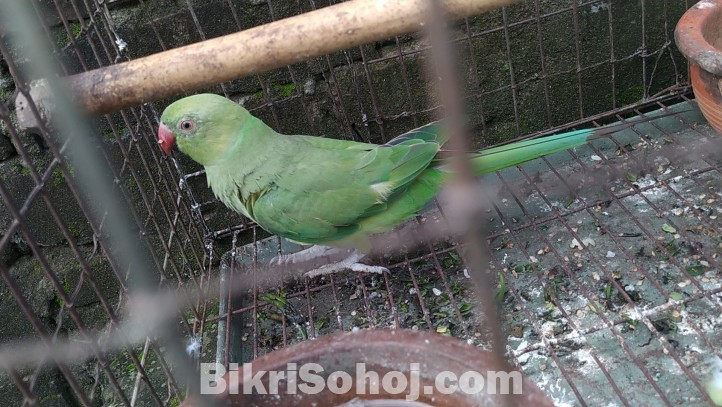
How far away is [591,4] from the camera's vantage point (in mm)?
1916

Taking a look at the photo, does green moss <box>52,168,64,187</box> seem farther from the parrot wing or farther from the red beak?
the parrot wing

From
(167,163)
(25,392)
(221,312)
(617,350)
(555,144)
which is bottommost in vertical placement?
(617,350)

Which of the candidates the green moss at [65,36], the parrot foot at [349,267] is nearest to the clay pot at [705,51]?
the parrot foot at [349,267]

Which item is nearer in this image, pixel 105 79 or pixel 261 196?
pixel 105 79

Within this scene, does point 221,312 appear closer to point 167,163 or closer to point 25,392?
point 167,163

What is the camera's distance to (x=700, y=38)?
4.96ft

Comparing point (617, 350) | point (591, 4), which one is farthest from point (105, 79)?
point (591, 4)

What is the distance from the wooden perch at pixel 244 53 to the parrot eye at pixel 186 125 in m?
0.82

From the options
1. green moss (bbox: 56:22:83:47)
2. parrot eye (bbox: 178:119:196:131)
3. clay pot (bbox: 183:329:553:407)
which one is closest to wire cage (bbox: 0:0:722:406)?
green moss (bbox: 56:22:83:47)

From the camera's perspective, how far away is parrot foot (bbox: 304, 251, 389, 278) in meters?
1.65

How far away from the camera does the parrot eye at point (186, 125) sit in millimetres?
1539

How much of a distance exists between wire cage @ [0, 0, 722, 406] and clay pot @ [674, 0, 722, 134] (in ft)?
0.71

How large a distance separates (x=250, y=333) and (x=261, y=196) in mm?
403

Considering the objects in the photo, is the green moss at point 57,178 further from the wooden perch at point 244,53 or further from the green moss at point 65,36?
the wooden perch at point 244,53
